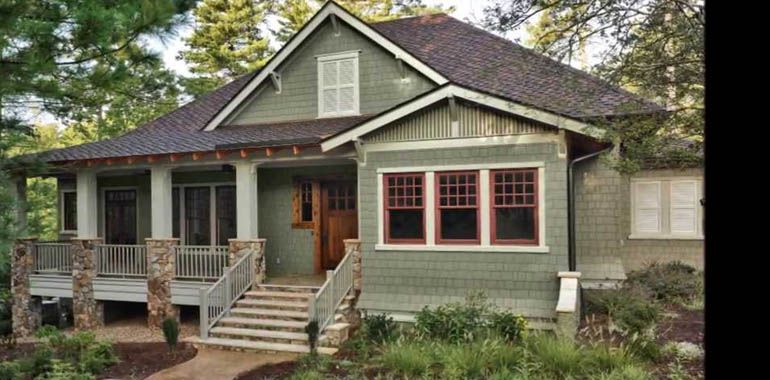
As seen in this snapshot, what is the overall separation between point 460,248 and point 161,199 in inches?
281

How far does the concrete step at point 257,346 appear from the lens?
9649 mm

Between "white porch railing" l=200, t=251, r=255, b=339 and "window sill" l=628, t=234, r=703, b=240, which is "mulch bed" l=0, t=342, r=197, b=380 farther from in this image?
"window sill" l=628, t=234, r=703, b=240

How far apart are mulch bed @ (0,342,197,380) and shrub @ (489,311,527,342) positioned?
534 centimetres

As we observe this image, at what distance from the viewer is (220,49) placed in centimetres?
2803

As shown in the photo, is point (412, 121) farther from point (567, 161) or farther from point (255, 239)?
point (255, 239)

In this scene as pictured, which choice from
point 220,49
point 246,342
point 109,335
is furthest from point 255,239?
point 220,49

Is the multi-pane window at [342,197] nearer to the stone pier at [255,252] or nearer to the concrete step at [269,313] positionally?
the stone pier at [255,252]

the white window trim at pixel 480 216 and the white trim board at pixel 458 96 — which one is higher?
the white trim board at pixel 458 96

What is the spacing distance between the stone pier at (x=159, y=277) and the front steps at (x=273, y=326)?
212cm

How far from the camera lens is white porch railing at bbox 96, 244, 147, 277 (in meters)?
13.0

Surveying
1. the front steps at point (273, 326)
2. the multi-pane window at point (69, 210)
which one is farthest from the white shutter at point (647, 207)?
the multi-pane window at point (69, 210)

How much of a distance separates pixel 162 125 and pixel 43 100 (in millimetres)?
10168

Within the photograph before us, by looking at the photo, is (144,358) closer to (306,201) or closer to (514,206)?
(306,201)

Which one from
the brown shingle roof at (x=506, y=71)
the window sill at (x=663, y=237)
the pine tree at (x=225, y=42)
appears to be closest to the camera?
the brown shingle roof at (x=506, y=71)
